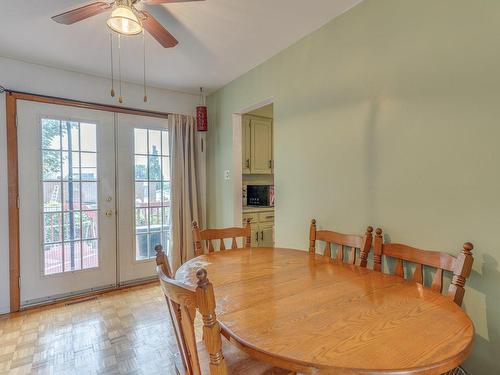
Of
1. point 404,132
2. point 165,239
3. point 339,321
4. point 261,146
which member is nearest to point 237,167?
point 261,146

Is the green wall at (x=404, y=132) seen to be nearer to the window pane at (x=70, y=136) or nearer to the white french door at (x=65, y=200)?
the white french door at (x=65, y=200)

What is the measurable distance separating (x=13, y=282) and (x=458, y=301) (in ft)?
11.7

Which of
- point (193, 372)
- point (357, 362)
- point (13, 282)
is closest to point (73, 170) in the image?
point (13, 282)

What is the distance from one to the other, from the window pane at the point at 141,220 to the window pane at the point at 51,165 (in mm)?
904

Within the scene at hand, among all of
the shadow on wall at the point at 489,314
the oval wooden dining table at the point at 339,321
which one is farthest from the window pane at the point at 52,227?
the shadow on wall at the point at 489,314

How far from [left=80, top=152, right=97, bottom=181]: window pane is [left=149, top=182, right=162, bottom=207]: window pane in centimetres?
63

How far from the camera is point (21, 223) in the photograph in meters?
2.70

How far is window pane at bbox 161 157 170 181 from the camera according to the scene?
11.5ft

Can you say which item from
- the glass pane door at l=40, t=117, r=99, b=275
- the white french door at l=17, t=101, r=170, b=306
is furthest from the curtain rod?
the glass pane door at l=40, t=117, r=99, b=275

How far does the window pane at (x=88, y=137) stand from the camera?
301 cm

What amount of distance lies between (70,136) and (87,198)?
69 centimetres

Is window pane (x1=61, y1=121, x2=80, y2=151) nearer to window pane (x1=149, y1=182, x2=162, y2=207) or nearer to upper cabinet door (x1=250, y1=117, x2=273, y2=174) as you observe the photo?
window pane (x1=149, y1=182, x2=162, y2=207)

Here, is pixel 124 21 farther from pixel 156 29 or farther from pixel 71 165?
pixel 71 165

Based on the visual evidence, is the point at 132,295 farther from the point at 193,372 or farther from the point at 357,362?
the point at 357,362
